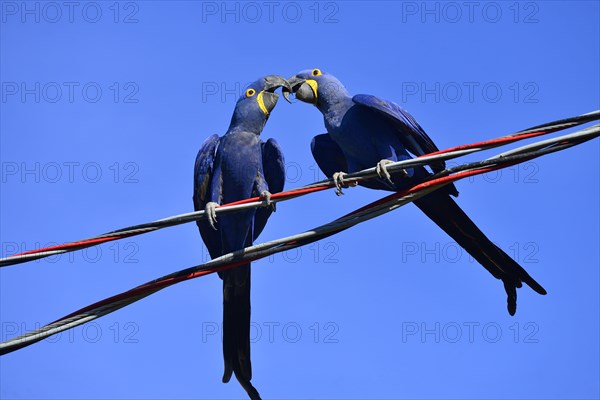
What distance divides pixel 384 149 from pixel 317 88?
847 millimetres

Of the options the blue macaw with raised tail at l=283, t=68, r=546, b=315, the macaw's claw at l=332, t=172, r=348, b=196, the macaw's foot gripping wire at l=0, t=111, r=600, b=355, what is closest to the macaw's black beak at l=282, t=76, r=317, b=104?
the blue macaw with raised tail at l=283, t=68, r=546, b=315

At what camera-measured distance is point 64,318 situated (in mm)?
4164

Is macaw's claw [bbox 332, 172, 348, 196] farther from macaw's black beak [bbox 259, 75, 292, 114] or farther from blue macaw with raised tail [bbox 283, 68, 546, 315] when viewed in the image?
macaw's black beak [bbox 259, 75, 292, 114]

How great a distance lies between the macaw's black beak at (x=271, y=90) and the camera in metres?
6.79

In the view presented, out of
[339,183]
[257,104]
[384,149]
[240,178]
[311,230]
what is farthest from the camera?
[257,104]

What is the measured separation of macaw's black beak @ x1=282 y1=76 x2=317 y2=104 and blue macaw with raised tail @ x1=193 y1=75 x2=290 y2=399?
58 mm

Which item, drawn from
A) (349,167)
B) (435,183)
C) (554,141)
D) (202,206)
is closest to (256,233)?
(202,206)

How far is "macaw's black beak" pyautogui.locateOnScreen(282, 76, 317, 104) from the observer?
6.60 metres

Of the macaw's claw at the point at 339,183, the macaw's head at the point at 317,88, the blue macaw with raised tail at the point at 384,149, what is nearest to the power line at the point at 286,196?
the macaw's claw at the point at 339,183

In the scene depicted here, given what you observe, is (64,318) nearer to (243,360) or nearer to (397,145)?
(243,360)

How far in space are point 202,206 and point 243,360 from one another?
135cm

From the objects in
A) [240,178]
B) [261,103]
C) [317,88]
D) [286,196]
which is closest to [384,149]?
[317,88]

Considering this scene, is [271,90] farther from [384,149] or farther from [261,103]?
[384,149]

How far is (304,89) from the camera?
261 inches
